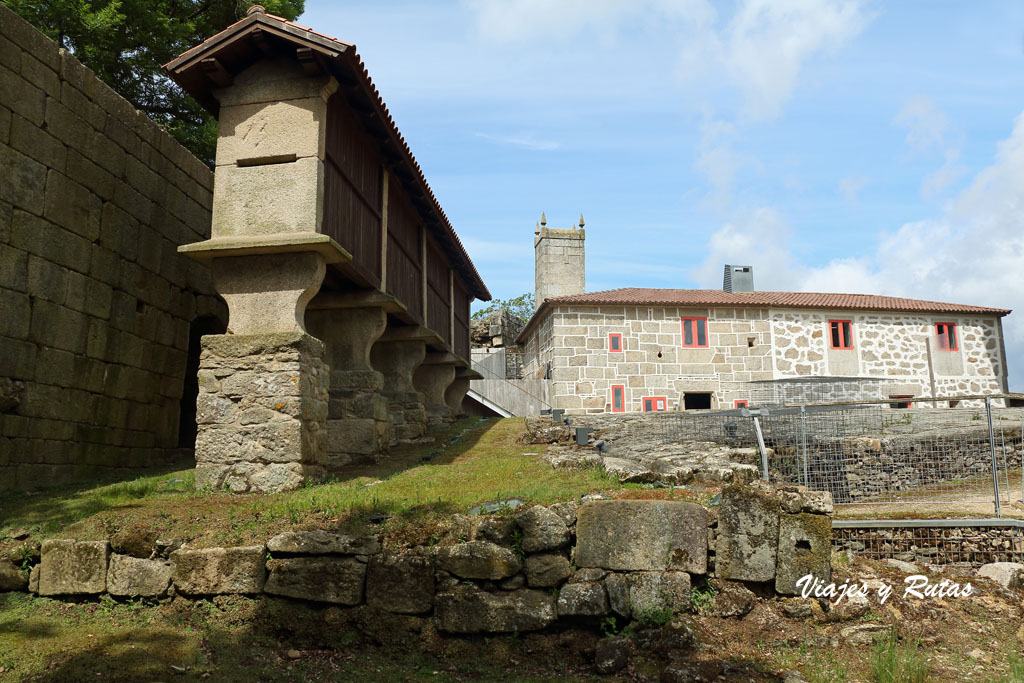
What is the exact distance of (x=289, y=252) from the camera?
335 inches

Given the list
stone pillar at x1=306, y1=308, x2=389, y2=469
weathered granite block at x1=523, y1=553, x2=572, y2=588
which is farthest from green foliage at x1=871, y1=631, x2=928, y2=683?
stone pillar at x1=306, y1=308, x2=389, y2=469

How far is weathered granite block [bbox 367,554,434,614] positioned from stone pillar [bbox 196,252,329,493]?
237 cm

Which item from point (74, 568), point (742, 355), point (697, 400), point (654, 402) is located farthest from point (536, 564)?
point (742, 355)

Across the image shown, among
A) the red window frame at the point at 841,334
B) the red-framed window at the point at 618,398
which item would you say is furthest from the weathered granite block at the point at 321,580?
the red window frame at the point at 841,334

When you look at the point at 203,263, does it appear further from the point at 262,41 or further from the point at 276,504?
the point at 276,504

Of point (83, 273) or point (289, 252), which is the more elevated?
point (289, 252)

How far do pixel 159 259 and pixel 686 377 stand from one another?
610 inches

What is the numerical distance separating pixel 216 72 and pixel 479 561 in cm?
662

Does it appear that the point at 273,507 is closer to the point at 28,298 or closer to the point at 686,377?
the point at 28,298

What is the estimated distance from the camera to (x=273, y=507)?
22.4 ft

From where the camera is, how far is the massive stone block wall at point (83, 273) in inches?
314

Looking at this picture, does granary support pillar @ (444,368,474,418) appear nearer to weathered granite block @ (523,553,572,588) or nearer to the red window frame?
the red window frame

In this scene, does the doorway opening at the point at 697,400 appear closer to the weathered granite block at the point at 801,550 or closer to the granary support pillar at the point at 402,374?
the granary support pillar at the point at 402,374

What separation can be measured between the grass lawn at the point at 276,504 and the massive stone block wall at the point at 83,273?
38.8 inches
